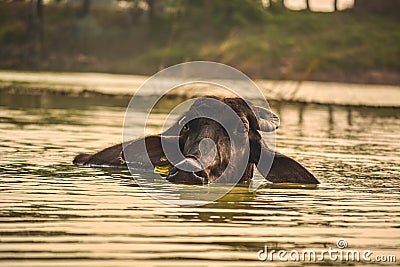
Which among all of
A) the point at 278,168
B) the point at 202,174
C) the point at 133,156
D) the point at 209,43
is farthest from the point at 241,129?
the point at 209,43

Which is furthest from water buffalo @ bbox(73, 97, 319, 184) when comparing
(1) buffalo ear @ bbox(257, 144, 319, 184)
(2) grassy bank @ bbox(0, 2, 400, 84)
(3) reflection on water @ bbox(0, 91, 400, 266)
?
(2) grassy bank @ bbox(0, 2, 400, 84)

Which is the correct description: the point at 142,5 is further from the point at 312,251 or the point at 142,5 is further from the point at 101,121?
the point at 312,251

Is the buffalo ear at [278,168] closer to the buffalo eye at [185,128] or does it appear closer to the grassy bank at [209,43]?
the buffalo eye at [185,128]

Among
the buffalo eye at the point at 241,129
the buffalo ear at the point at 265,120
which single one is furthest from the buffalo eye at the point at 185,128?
the buffalo ear at the point at 265,120

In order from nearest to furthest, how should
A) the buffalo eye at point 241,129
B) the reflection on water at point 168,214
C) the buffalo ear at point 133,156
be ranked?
the reflection on water at point 168,214 → the buffalo eye at point 241,129 → the buffalo ear at point 133,156

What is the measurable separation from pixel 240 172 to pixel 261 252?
4.81m

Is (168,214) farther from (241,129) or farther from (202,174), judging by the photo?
(241,129)

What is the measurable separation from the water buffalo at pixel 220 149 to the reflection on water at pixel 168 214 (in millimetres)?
488

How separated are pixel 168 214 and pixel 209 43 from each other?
197ft

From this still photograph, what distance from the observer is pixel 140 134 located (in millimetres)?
20078

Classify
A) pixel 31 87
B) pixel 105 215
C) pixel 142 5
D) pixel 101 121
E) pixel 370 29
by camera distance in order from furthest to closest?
pixel 142 5 < pixel 370 29 < pixel 31 87 < pixel 101 121 < pixel 105 215

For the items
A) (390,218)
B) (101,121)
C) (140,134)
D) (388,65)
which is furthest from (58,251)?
(388,65)

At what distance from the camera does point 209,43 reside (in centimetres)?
7012

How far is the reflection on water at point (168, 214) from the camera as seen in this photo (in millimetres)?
8430
